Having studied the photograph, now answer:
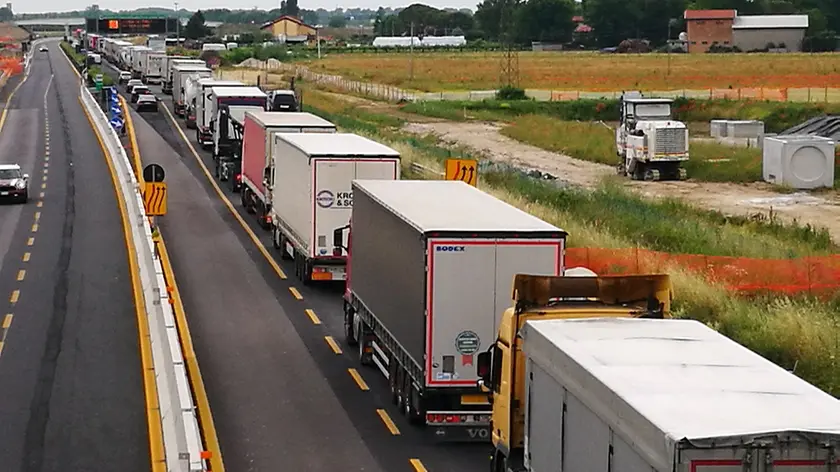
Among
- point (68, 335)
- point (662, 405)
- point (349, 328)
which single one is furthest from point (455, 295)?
point (68, 335)

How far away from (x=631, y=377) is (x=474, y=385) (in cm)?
758

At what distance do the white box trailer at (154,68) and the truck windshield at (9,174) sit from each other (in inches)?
2653

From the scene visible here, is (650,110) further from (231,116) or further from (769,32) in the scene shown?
(769,32)

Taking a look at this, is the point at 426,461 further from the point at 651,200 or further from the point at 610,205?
the point at 651,200

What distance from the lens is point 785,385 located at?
435 inches

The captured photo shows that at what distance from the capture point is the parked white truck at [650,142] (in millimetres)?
55375

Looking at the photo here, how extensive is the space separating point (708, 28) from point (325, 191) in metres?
156

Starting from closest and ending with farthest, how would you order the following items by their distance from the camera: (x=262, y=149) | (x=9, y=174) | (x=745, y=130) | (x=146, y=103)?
(x=262, y=149) → (x=9, y=174) → (x=745, y=130) → (x=146, y=103)

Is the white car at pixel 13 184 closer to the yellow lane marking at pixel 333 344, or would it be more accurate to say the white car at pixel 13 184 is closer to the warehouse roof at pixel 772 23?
the yellow lane marking at pixel 333 344

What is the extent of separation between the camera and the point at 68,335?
26.6 meters

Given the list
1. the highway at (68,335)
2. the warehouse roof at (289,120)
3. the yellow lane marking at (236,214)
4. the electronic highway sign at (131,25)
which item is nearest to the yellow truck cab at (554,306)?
the highway at (68,335)

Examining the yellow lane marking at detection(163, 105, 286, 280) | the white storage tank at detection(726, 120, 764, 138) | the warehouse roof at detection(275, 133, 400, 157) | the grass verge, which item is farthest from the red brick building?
the warehouse roof at detection(275, 133, 400, 157)

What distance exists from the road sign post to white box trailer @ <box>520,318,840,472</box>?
18.6 meters

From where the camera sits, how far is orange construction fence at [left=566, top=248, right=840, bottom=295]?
2528cm
